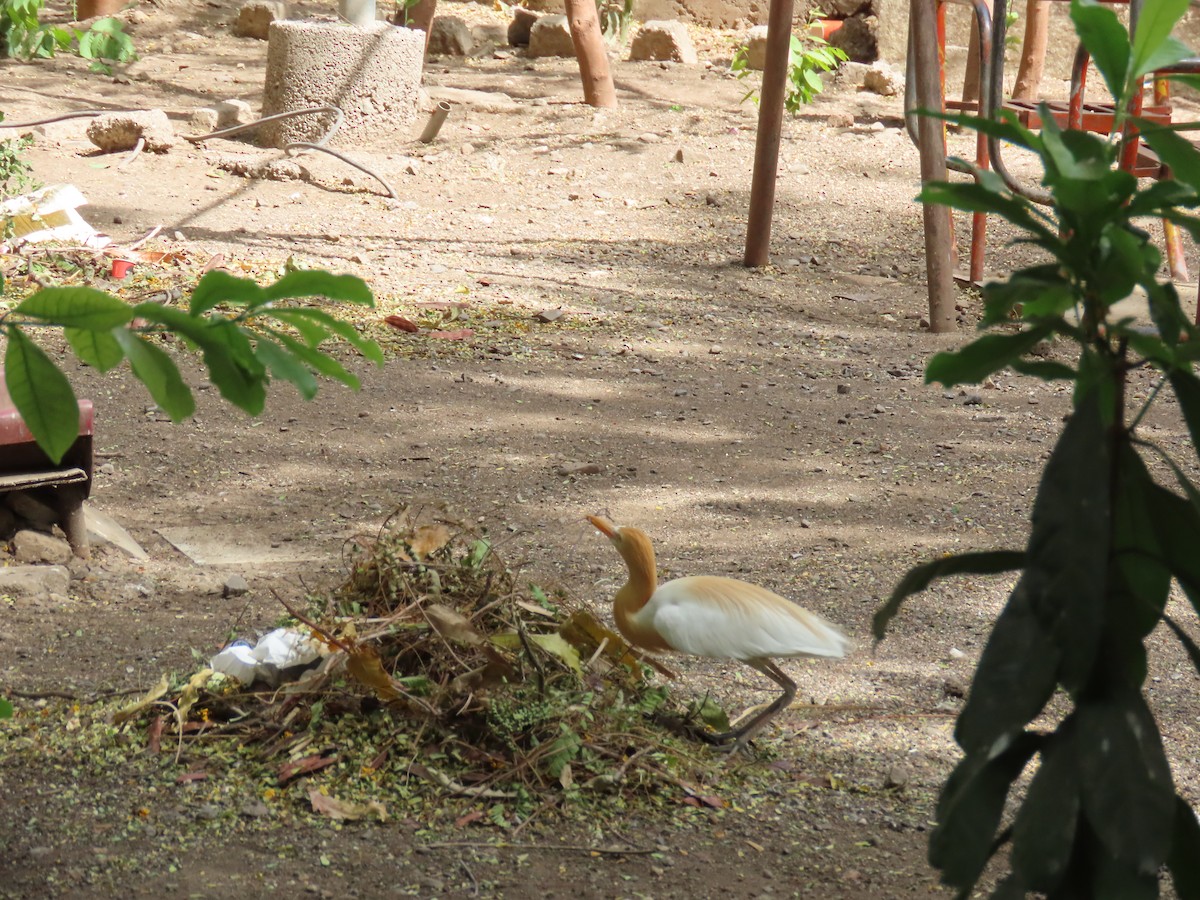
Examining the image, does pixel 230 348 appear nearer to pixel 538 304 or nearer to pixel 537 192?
pixel 538 304

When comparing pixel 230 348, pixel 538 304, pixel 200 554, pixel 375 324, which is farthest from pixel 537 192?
pixel 230 348

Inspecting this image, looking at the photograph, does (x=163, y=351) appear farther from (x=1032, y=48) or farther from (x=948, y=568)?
(x=1032, y=48)

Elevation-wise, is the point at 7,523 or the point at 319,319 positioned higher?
the point at 319,319

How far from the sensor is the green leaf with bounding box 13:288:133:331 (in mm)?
1188

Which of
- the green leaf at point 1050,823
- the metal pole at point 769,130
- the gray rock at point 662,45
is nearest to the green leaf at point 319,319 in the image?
the green leaf at point 1050,823

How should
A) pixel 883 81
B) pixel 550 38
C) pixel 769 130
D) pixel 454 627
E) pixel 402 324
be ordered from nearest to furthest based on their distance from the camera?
pixel 454 627, pixel 402 324, pixel 769 130, pixel 883 81, pixel 550 38

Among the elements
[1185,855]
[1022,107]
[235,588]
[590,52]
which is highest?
[590,52]

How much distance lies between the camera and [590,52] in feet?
33.0

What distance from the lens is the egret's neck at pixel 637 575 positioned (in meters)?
2.69

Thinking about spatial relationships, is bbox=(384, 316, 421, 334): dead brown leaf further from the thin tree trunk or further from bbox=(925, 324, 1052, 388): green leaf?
the thin tree trunk

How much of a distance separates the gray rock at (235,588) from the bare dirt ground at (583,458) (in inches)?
1.9

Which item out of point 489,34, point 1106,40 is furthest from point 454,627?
point 489,34

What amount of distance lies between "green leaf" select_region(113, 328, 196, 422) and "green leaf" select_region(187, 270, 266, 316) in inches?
2.1

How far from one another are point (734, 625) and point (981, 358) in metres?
1.33
